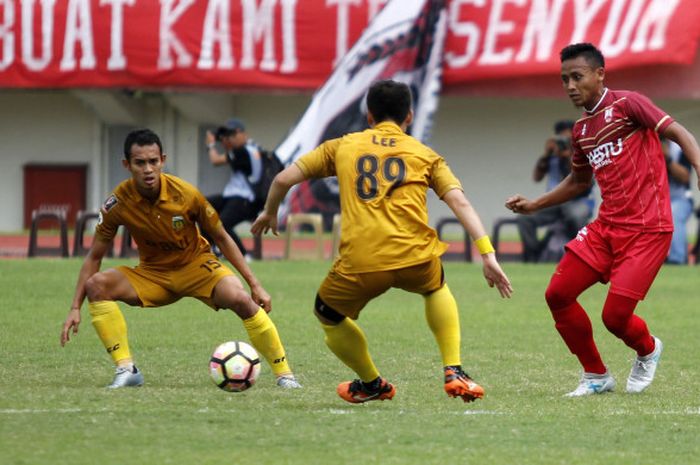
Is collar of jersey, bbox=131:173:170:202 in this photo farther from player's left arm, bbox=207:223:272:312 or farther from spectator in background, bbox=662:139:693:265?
spectator in background, bbox=662:139:693:265

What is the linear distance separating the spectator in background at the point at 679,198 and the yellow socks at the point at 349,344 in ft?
43.2

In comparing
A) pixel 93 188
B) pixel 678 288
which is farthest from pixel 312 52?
pixel 678 288

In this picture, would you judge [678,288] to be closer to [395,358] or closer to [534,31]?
[395,358]

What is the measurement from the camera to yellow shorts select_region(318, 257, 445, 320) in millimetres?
8273

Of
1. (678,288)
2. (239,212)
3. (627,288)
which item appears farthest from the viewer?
(239,212)

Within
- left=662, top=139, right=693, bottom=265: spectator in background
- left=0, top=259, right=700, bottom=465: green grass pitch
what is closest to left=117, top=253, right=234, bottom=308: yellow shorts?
left=0, top=259, right=700, bottom=465: green grass pitch

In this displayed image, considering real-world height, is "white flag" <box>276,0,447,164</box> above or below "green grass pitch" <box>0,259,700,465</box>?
above

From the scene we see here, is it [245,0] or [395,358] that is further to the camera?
[245,0]

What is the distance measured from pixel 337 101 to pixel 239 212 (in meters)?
8.38

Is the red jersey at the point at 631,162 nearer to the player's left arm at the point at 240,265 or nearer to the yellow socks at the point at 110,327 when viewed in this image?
the player's left arm at the point at 240,265

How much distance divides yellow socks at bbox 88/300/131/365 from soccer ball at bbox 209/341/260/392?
2.68ft

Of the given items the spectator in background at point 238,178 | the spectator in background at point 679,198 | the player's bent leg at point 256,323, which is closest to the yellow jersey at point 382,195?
the player's bent leg at point 256,323

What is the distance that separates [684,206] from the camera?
2214 cm

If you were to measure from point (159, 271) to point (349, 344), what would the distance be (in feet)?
5.89
